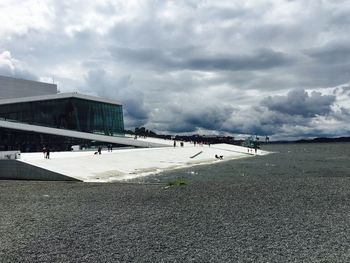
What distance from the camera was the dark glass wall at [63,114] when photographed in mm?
69875

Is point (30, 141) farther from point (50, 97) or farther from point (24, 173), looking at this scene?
point (24, 173)

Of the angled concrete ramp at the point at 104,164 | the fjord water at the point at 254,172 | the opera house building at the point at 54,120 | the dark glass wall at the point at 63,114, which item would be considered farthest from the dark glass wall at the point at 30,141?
the fjord water at the point at 254,172

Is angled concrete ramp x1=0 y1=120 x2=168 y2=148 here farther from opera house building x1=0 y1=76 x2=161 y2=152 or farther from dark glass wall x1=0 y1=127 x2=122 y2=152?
dark glass wall x1=0 y1=127 x2=122 y2=152

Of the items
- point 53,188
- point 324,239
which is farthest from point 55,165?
point 324,239

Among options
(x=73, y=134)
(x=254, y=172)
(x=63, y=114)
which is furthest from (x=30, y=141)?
(x=254, y=172)

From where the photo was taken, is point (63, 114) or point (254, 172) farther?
point (63, 114)

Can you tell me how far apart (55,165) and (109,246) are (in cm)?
2465

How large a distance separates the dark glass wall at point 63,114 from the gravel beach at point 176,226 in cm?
4693

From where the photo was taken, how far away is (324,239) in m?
12.5

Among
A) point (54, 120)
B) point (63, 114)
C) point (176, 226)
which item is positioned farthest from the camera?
point (63, 114)

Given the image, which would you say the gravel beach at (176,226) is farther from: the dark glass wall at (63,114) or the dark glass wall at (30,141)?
the dark glass wall at (63,114)

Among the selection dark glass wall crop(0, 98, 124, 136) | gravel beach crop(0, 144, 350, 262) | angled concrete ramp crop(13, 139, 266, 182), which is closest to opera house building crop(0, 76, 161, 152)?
dark glass wall crop(0, 98, 124, 136)

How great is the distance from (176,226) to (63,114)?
198 ft

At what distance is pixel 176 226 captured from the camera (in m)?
14.9
